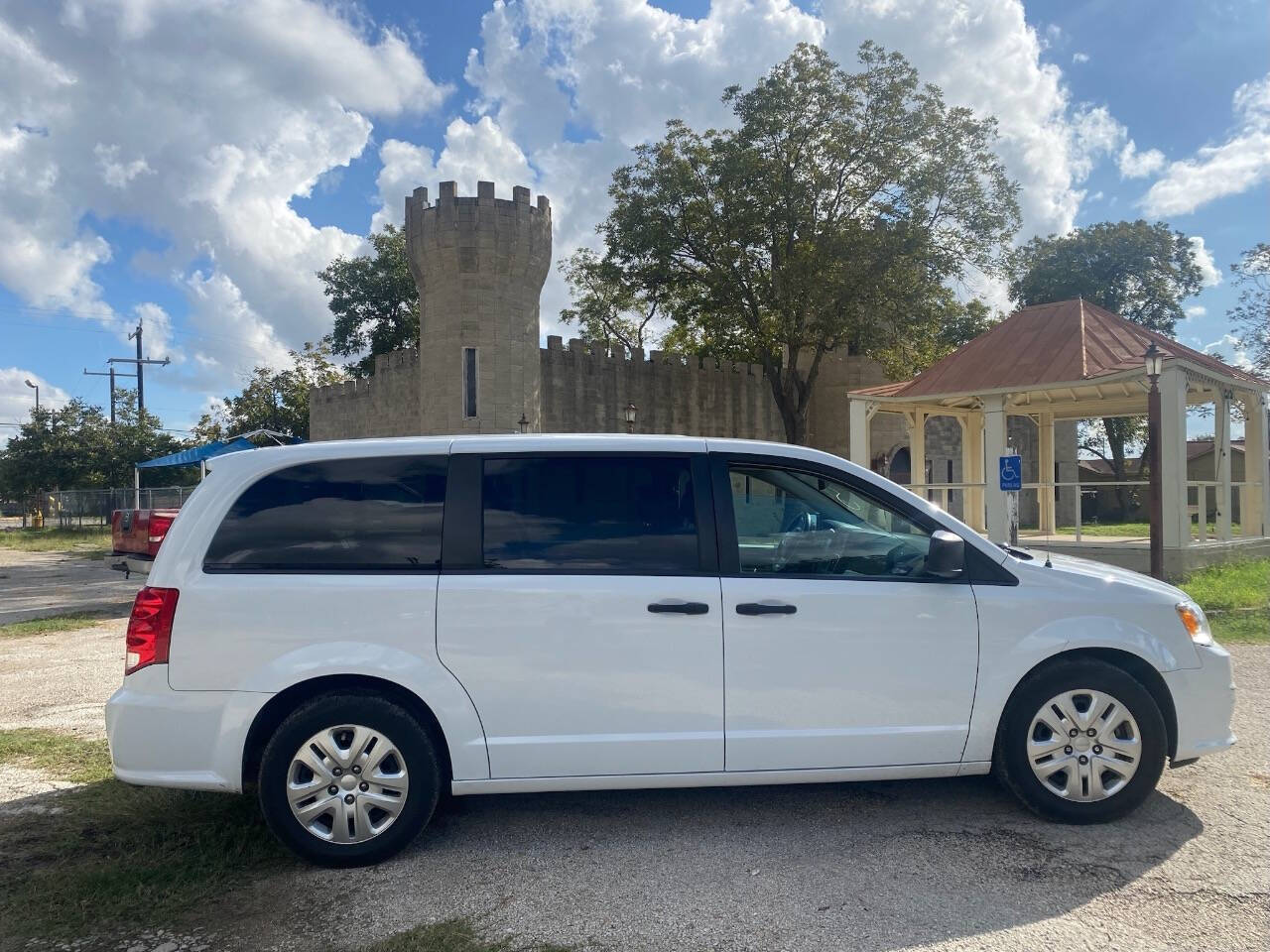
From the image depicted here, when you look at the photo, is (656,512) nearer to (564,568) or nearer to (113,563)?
(564,568)

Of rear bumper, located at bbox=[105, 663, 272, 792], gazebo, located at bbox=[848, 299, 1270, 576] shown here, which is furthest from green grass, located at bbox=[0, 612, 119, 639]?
gazebo, located at bbox=[848, 299, 1270, 576]

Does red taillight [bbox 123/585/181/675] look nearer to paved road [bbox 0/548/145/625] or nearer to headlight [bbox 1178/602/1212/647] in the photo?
headlight [bbox 1178/602/1212/647]

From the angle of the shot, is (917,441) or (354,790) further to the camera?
(917,441)

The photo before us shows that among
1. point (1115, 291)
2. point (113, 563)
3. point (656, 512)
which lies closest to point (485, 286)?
point (113, 563)

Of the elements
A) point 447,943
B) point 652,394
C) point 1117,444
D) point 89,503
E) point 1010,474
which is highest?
point 652,394

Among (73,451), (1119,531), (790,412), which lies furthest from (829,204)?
(73,451)

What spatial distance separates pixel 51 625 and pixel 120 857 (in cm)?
908

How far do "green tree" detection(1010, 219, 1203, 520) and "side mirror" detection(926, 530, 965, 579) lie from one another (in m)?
39.5

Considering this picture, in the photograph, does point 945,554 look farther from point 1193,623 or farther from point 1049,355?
point 1049,355

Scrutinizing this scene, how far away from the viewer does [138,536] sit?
13.2 meters

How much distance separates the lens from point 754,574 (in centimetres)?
389

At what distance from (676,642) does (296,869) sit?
186 centimetres

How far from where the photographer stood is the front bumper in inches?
159

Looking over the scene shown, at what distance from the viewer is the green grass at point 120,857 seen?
327cm
